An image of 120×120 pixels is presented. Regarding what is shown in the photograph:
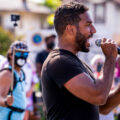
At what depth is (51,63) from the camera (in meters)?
3.15

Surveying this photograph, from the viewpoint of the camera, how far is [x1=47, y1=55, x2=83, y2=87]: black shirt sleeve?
3.07 metres

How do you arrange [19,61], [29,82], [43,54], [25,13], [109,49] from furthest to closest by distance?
[25,13] < [43,54] < [29,82] < [19,61] < [109,49]

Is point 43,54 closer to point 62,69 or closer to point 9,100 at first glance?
point 9,100

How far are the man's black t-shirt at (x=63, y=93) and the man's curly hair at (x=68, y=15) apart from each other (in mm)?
251

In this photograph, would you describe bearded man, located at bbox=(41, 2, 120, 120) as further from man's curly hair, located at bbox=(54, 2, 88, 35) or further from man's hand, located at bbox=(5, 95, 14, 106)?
man's hand, located at bbox=(5, 95, 14, 106)

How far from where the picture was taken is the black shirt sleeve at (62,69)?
3.07 m

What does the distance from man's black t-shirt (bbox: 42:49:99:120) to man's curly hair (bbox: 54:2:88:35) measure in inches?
9.9

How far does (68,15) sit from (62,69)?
443 millimetres

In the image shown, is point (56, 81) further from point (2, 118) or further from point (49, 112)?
point (2, 118)

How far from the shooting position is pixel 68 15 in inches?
128

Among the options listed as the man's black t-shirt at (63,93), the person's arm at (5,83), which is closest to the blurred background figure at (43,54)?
the person's arm at (5,83)

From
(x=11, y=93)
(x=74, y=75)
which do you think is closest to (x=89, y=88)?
(x=74, y=75)

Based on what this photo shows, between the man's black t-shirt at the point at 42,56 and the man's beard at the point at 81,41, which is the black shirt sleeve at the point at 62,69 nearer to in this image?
the man's beard at the point at 81,41

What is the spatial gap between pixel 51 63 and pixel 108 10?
34060 millimetres
